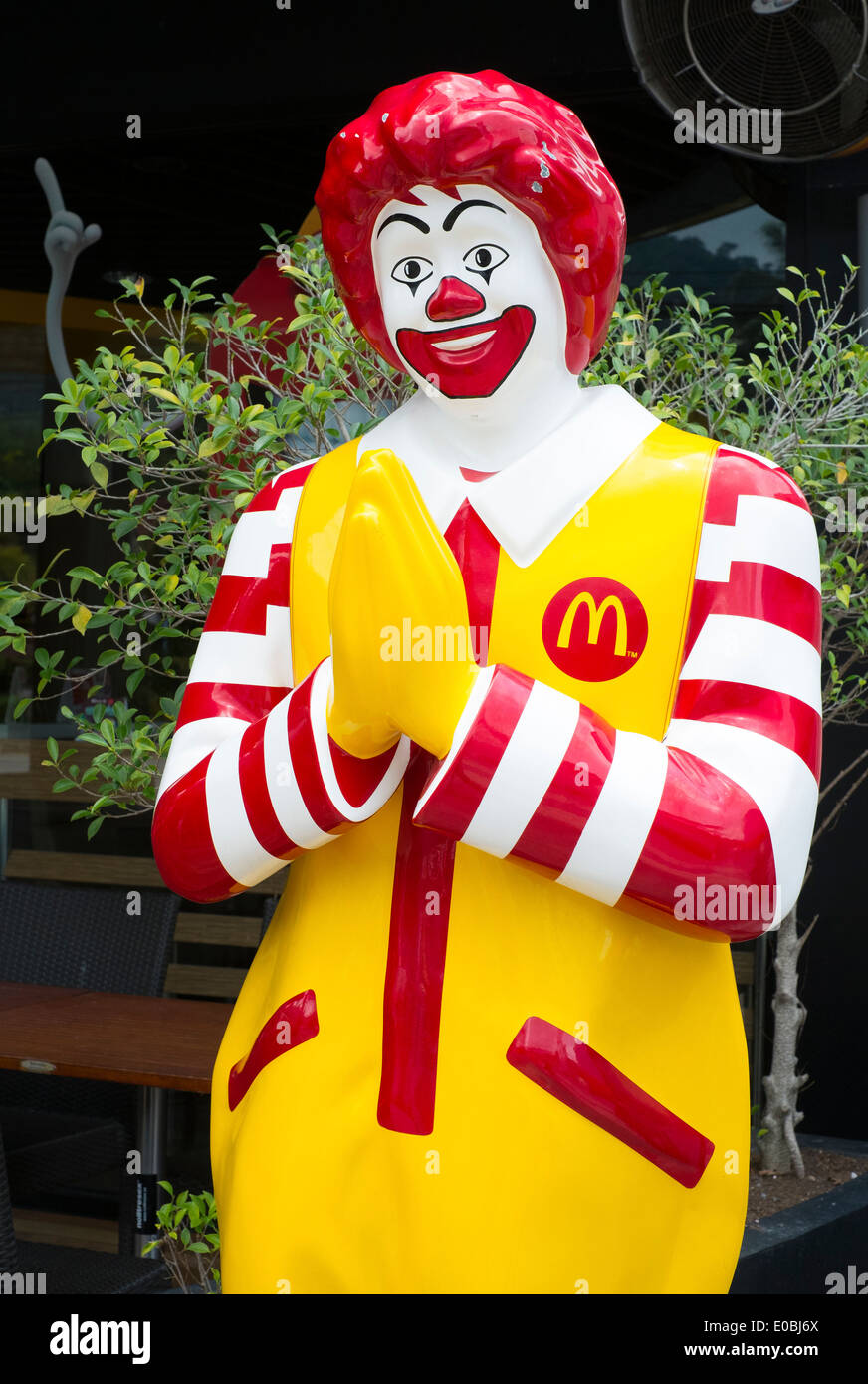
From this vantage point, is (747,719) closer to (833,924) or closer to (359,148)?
(359,148)

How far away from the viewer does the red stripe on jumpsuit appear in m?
1.45

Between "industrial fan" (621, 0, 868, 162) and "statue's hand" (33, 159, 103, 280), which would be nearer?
"industrial fan" (621, 0, 868, 162)

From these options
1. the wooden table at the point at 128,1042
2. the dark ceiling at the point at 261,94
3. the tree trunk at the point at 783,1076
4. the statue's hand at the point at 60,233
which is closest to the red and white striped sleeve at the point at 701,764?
the wooden table at the point at 128,1042

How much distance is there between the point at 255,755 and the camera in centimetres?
149

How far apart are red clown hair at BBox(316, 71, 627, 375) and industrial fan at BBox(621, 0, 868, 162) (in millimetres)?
1926

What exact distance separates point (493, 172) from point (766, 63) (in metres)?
2.15

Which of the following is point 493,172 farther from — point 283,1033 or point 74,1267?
point 74,1267

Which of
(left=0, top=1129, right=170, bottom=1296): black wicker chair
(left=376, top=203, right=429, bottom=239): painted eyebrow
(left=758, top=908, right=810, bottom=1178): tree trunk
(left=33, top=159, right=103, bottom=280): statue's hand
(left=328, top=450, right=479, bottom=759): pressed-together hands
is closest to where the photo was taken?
(left=328, top=450, right=479, bottom=759): pressed-together hands

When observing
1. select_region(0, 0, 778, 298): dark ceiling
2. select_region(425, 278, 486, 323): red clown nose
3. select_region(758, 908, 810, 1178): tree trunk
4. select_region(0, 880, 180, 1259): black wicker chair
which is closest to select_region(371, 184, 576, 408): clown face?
select_region(425, 278, 486, 323): red clown nose

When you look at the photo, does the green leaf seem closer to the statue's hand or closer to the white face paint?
the white face paint

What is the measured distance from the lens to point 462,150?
1471 mm

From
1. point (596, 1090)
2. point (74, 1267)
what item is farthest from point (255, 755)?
point (74, 1267)

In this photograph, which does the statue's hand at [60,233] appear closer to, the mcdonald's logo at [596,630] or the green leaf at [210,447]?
the green leaf at [210,447]
